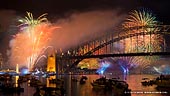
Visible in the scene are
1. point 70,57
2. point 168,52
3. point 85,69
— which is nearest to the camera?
point 168,52

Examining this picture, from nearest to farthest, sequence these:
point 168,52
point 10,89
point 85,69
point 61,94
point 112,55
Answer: point 61,94 < point 10,89 < point 168,52 < point 112,55 < point 85,69

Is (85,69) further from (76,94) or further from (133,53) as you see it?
(76,94)

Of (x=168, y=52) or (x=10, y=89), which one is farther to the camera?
(x=168, y=52)

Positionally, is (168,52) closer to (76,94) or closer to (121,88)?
(121,88)

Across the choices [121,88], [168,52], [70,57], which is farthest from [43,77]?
[121,88]

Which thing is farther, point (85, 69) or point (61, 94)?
point (85, 69)

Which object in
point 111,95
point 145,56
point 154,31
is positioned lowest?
point 111,95

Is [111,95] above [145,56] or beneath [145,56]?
beneath

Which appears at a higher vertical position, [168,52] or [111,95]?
[168,52]

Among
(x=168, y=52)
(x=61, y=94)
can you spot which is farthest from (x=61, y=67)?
(x=61, y=94)
